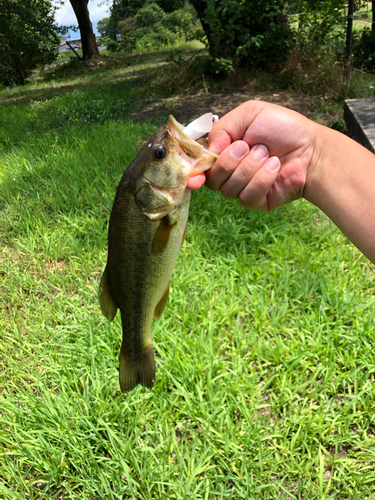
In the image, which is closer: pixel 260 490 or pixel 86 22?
pixel 260 490

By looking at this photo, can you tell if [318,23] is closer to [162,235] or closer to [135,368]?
[162,235]

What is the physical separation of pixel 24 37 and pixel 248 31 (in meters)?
14.9

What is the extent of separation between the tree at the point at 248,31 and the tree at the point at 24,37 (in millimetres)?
13452

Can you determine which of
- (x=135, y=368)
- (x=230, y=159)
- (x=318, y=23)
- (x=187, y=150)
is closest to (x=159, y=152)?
(x=187, y=150)

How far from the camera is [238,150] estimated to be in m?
1.61

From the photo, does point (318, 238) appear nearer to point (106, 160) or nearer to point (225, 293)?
point (225, 293)

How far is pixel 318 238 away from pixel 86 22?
20425mm

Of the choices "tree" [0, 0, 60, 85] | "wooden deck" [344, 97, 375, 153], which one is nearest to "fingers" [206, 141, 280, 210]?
"wooden deck" [344, 97, 375, 153]

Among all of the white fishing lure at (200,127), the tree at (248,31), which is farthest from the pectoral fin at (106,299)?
the tree at (248,31)

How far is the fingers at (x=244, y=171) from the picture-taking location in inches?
63.7

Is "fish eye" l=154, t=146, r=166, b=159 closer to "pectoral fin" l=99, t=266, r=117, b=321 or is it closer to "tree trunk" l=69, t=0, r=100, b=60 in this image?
"pectoral fin" l=99, t=266, r=117, b=321

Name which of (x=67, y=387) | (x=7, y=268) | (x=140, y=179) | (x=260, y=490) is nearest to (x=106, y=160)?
(x=7, y=268)

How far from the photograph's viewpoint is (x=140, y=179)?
51.4 inches

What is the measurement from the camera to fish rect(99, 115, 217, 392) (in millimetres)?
1289
